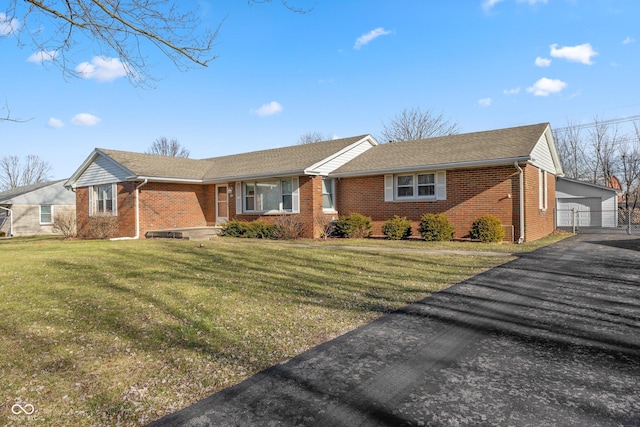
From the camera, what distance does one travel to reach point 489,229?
1373 centimetres

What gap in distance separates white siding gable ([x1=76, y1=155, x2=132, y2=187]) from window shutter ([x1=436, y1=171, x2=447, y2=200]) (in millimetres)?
13512

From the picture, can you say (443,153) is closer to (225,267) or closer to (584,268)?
(584,268)

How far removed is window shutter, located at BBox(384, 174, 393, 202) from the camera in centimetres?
1656

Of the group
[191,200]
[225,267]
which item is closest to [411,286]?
[225,267]

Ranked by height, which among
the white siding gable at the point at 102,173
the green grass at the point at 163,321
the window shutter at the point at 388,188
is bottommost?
→ the green grass at the point at 163,321

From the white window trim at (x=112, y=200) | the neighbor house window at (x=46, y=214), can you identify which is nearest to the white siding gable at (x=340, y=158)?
the white window trim at (x=112, y=200)

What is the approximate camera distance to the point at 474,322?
4797mm

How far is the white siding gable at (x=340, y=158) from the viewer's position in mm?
16969

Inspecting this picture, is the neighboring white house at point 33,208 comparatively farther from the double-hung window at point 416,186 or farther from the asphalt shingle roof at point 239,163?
the double-hung window at point 416,186

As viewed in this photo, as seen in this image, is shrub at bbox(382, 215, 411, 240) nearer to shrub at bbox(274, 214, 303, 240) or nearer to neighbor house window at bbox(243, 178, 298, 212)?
shrub at bbox(274, 214, 303, 240)

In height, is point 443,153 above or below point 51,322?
above

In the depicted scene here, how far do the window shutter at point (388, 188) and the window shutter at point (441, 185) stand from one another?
76.0 inches

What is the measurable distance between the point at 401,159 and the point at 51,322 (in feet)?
46.6

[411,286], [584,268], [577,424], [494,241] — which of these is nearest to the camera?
[577,424]
